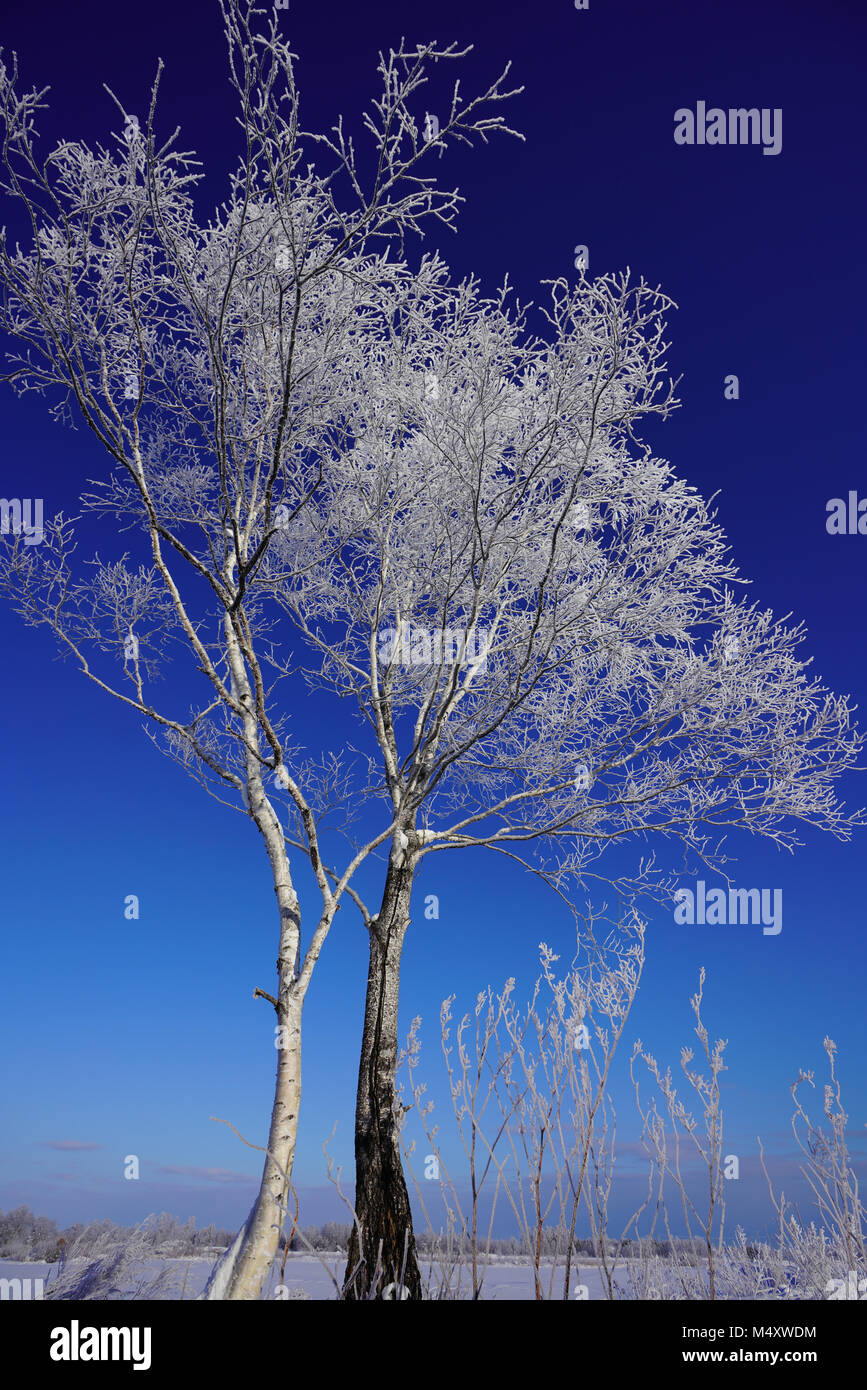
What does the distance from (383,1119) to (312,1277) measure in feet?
3.49

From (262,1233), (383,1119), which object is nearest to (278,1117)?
(262,1233)

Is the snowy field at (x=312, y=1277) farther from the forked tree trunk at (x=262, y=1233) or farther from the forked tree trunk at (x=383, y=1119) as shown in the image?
the forked tree trunk at (x=383, y=1119)

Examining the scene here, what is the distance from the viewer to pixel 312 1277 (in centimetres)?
541

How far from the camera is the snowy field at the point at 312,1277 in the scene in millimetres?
3242

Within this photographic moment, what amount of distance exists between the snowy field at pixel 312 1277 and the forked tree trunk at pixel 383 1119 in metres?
0.31

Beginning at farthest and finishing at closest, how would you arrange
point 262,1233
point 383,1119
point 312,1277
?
1. point 383,1119
2. point 312,1277
3. point 262,1233

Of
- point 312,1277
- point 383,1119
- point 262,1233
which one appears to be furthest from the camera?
point 383,1119

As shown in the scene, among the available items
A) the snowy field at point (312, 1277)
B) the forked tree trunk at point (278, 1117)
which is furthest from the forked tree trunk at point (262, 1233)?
the snowy field at point (312, 1277)

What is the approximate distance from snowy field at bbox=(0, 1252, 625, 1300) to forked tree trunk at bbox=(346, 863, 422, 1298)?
12.3 inches

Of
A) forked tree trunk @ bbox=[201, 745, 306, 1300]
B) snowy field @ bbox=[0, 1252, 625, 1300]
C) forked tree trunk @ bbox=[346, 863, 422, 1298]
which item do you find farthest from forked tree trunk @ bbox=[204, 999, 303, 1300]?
forked tree trunk @ bbox=[346, 863, 422, 1298]

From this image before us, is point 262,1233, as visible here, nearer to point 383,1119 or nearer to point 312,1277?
point 312,1277

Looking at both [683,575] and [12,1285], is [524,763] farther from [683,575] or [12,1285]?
[12,1285]

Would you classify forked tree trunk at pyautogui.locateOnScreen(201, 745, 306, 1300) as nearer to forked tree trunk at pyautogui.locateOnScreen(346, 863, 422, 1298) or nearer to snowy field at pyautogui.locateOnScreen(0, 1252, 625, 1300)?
snowy field at pyautogui.locateOnScreen(0, 1252, 625, 1300)
